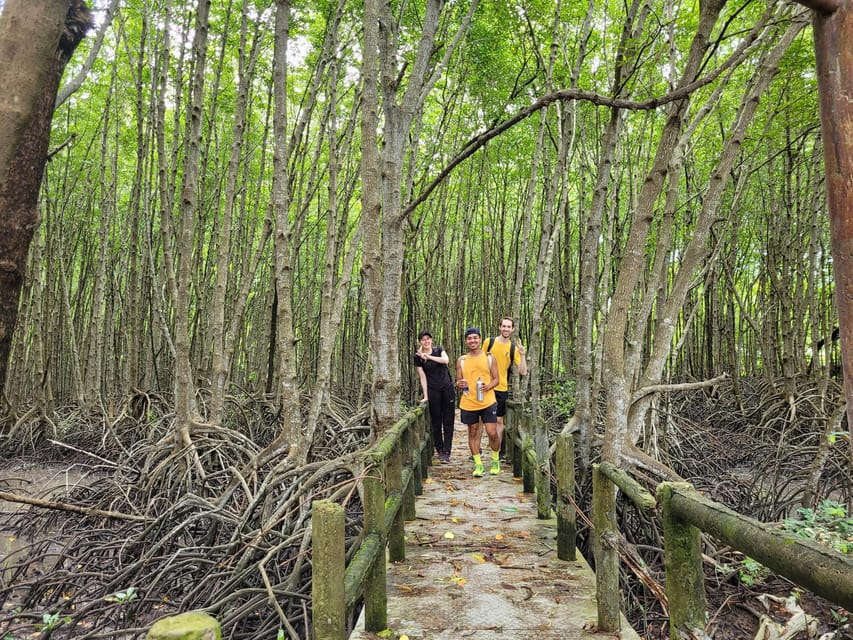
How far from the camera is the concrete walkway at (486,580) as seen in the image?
2.48m

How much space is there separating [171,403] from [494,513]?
Result: 5.90 meters

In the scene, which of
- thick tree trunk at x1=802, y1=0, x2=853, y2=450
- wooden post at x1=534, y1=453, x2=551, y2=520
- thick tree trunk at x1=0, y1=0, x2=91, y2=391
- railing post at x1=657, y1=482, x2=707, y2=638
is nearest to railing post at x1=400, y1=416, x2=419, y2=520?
wooden post at x1=534, y1=453, x2=551, y2=520

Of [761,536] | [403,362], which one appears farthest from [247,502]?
[403,362]

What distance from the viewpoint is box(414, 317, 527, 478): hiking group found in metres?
5.44

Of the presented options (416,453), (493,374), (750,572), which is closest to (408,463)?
(416,453)

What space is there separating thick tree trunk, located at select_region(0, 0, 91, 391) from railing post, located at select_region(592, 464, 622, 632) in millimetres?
2220

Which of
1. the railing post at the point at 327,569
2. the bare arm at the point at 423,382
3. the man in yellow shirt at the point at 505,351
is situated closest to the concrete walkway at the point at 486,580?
the railing post at the point at 327,569

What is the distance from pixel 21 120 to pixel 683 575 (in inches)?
82.2

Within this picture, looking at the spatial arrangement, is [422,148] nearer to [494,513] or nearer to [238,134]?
[238,134]

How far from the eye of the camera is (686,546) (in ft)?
5.43

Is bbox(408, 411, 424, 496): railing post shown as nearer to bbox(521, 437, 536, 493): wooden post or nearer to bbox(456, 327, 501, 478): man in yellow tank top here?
bbox(456, 327, 501, 478): man in yellow tank top

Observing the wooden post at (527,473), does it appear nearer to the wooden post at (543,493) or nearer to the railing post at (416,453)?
the wooden post at (543,493)

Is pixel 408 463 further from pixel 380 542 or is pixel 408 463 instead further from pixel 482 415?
pixel 482 415

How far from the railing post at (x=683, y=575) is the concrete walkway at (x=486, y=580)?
850mm
